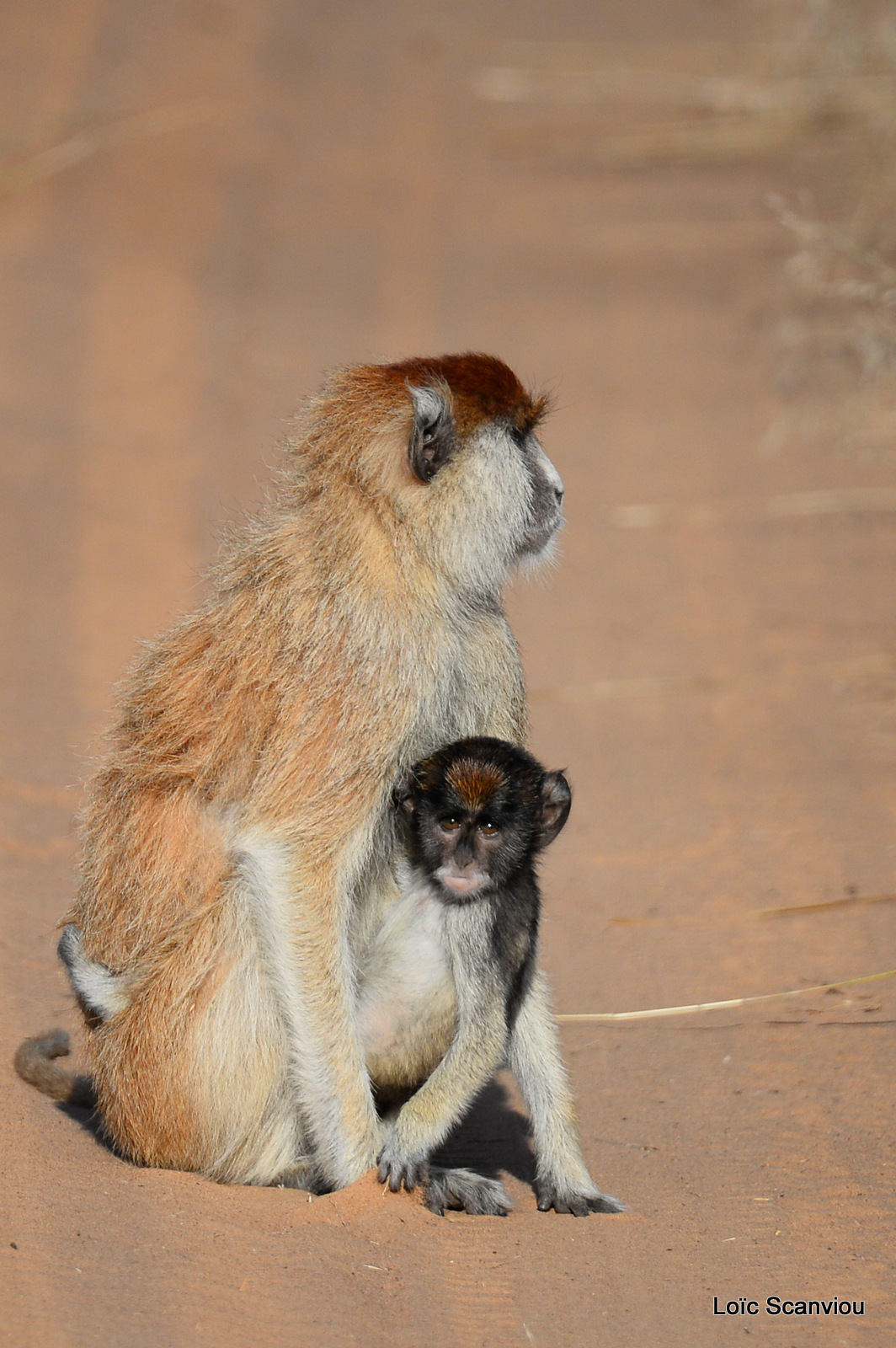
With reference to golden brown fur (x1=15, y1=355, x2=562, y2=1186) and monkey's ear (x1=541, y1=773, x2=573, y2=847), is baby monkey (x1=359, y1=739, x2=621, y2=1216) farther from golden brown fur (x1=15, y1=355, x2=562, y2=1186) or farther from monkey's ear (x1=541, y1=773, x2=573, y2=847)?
golden brown fur (x1=15, y1=355, x2=562, y2=1186)

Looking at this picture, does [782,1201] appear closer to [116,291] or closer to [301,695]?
[301,695]

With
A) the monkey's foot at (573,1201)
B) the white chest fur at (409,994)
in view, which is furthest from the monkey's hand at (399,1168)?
the monkey's foot at (573,1201)

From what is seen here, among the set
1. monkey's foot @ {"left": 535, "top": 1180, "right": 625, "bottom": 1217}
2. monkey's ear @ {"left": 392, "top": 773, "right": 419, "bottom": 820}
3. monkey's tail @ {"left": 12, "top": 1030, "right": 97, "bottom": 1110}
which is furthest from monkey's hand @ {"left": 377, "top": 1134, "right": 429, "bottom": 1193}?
monkey's tail @ {"left": 12, "top": 1030, "right": 97, "bottom": 1110}

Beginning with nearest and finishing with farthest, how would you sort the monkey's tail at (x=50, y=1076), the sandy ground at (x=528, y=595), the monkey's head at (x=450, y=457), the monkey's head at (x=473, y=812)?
1. the sandy ground at (x=528, y=595)
2. the monkey's head at (x=473, y=812)
3. the monkey's head at (x=450, y=457)
4. the monkey's tail at (x=50, y=1076)

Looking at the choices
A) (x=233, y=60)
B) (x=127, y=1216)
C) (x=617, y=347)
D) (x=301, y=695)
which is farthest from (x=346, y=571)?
(x=233, y=60)

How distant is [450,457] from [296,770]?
96cm

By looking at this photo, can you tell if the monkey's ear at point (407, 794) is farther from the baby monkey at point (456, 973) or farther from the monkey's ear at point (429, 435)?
the monkey's ear at point (429, 435)

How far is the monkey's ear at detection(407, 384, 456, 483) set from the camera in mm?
3885

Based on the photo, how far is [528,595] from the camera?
9641mm

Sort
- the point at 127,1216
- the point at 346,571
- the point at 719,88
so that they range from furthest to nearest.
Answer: the point at 719,88
the point at 346,571
the point at 127,1216

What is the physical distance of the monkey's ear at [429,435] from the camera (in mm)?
3885

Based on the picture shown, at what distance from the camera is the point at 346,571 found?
3.85 metres

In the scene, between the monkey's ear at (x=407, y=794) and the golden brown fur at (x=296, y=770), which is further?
the monkey's ear at (x=407, y=794)

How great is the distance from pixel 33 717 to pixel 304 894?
12.9ft
